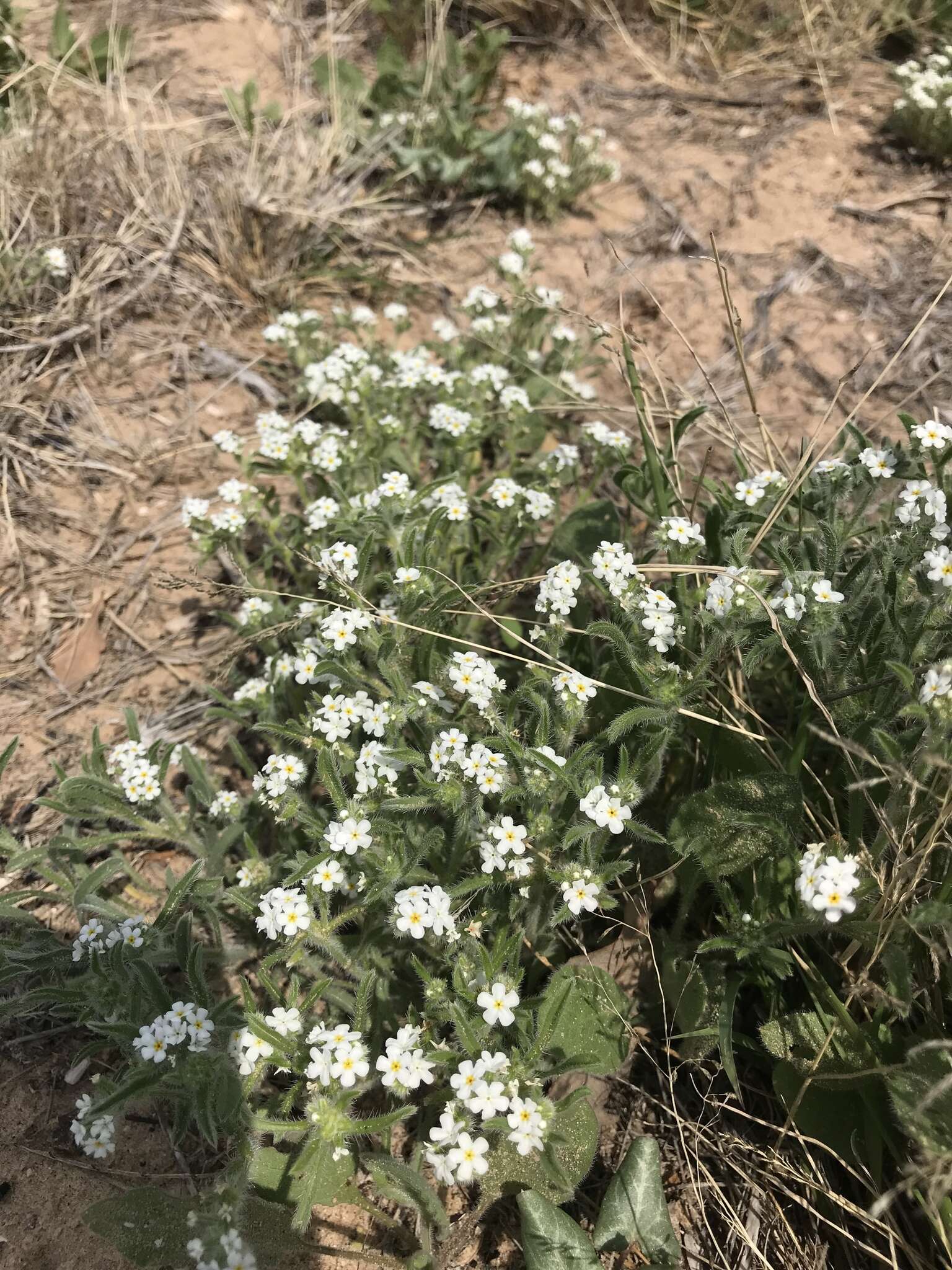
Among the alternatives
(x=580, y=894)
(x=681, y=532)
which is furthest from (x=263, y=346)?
(x=580, y=894)

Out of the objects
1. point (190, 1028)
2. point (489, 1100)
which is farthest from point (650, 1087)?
point (190, 1028)

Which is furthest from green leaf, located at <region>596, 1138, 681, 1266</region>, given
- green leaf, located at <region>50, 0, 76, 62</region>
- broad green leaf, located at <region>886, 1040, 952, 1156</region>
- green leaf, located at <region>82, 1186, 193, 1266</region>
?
green leaf, located at <region>50, 0, 76, 62</region>

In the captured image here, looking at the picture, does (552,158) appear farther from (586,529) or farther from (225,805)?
(225,805)

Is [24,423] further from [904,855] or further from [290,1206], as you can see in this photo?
[904,855]

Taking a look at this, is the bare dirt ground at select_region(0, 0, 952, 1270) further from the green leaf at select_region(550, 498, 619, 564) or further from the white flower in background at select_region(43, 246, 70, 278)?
the green leaf at select_region(550, 498, 619, 564)

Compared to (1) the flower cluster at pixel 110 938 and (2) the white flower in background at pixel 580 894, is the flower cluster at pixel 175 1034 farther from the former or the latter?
(2) the white flower in background at pixel 580 894
